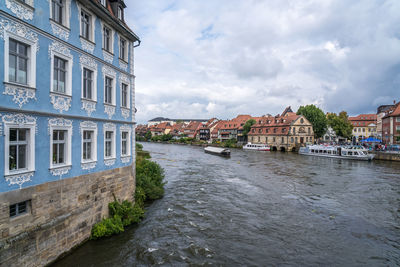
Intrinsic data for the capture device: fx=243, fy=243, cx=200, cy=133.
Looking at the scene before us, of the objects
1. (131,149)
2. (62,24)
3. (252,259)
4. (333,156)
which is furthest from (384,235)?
(333,156)

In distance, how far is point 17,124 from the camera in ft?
22.7

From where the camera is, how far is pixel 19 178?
6.97 m

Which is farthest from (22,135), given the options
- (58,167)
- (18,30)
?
(18,30)

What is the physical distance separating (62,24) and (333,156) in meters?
50.5

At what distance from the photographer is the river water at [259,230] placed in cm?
935

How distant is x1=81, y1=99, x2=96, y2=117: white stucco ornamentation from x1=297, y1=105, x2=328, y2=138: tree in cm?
6941

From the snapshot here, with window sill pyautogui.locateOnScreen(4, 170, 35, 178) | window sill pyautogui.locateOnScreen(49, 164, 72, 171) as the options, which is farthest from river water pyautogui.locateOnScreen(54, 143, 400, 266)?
window sill pyautogui.locateOnScreen(4, 170, 35, 178)

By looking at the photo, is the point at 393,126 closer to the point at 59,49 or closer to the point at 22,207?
the point at 59,49

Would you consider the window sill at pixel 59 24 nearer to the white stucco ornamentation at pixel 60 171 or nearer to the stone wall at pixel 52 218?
the white stucco ornamentation at pixel 60 171

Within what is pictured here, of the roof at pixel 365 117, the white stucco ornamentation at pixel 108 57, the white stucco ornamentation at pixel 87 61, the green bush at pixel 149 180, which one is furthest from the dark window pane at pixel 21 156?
the roof at pixel 365 117

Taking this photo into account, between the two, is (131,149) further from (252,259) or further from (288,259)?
(288,259)

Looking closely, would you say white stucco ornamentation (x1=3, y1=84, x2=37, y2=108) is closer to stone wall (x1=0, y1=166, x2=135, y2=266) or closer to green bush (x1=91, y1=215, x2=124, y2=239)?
stone wall (x1=0, y1=166, x2=135, y2=266)

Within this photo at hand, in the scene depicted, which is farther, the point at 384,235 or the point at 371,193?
the point at 371,193

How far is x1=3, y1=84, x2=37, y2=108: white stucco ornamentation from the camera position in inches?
264
